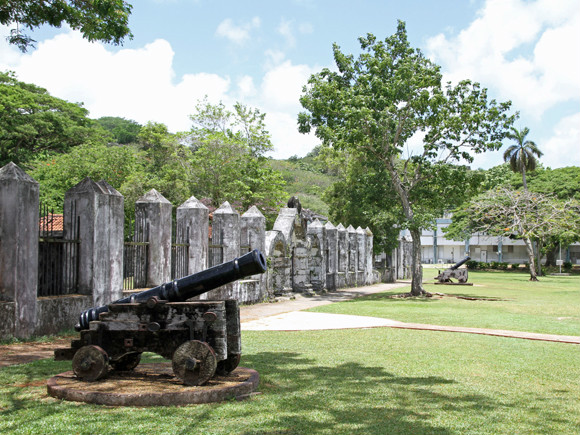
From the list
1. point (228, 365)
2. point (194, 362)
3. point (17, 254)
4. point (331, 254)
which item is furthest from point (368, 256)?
point (194, 362)

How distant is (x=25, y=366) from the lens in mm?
6625

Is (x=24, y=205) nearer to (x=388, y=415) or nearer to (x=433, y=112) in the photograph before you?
(x=388, y=415)

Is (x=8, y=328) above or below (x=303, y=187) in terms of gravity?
below

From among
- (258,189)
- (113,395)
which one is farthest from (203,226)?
(258,189)

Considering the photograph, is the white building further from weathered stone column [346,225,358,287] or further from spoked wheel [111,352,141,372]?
spoked wheel [111,352,141,372]

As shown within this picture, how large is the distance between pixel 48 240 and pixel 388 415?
6431 mm

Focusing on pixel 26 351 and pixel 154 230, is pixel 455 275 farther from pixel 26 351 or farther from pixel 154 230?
pixel 26 351

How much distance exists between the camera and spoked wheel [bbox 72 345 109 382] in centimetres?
560

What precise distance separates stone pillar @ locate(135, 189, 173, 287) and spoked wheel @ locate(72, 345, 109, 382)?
599 centimetres

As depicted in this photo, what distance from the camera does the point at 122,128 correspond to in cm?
7838

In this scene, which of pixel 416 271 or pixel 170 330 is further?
pixel 416 271

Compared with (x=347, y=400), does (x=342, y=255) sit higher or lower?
higher

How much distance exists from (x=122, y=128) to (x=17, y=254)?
73401 millimetres

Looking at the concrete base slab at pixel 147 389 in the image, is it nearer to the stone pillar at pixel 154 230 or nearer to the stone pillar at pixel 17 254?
the stone pillar at pixel 17 254
